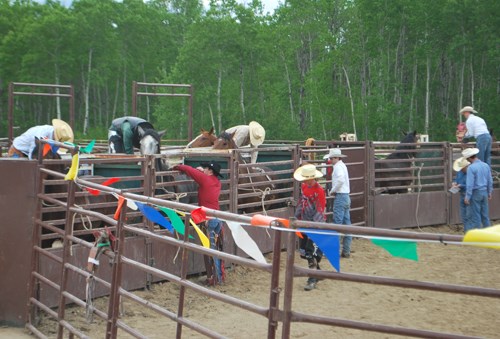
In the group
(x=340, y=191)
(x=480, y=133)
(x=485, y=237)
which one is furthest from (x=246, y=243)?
(x=480, y=133)

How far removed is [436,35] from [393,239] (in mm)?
36211

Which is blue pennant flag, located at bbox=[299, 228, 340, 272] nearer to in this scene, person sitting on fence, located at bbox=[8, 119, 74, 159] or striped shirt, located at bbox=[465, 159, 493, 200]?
person sitting on fence, located at bbox=[8, 119, 74, 159]

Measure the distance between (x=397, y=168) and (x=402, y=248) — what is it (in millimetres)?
10535

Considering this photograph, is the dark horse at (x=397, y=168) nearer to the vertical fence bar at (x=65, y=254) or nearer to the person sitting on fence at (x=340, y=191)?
the person sitting on fence at (x=340, y=191)

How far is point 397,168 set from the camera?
13.7m

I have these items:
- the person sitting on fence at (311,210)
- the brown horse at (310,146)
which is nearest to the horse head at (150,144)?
the person sitting on fence at (311,210)

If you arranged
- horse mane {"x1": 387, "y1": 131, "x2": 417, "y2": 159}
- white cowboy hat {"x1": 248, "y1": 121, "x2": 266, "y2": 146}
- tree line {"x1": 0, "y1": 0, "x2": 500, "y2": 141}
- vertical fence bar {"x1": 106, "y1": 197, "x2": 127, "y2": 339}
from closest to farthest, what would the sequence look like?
vertical fence bar {"x1": 106, "y1": 197, "x2": 127, "y2": 339}, white cowboy hat {"x1": 248, "y1": 121, "x2": 266, "y2": 146}, horse mane {"x1": 387, "y1": 131, "x2": 417, "y2": 159}, tree line {"x1": 0, "y1": 0, "x2": 500, "y2": 141}

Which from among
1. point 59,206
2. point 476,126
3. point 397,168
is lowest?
point 59,206

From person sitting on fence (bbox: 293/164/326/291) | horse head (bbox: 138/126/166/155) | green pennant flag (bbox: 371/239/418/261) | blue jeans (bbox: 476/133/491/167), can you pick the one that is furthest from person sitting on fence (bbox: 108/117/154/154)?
green pennant flag (bbox: 371/239/418/261)

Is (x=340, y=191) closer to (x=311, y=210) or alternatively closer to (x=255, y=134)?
(x=311, y=210)

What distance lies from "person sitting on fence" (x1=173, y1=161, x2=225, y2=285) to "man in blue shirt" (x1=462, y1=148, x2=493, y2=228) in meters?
4.50

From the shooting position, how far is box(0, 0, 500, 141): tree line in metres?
37.3

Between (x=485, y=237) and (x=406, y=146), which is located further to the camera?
(x=406, y=146)

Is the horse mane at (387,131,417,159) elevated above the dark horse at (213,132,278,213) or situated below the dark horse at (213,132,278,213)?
above
